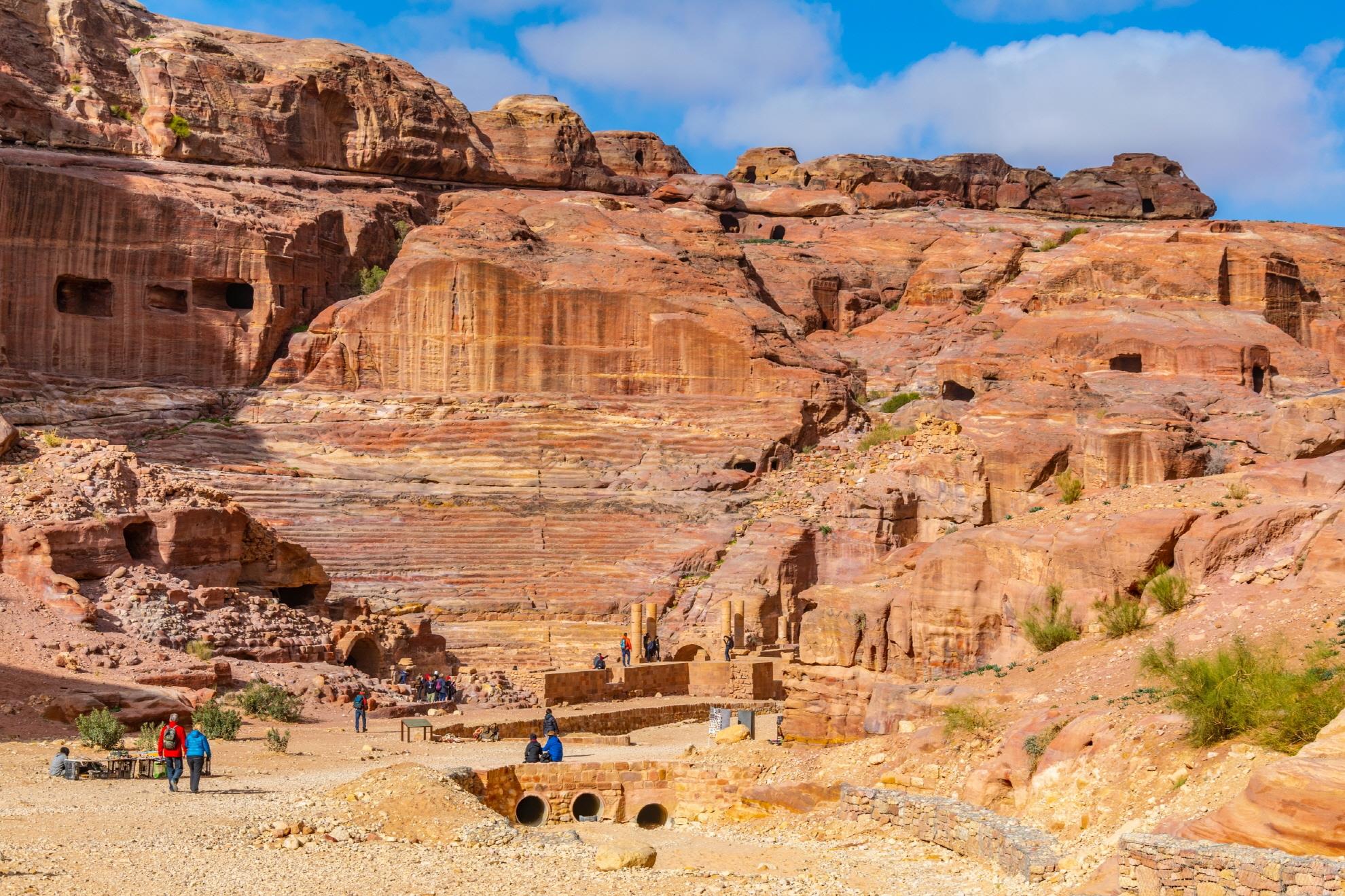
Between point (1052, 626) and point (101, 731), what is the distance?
450 inches

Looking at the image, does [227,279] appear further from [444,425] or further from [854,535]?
[854,535]

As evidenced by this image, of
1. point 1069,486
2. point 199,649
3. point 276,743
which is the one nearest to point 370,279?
point 199,649

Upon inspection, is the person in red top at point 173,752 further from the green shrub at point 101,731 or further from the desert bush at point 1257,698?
the desert bush at point 1257,698

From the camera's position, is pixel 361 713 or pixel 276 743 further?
pixel 361 713

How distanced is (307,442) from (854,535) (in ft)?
52.9

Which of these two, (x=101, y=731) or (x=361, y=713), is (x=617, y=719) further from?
(x=101, y=731)

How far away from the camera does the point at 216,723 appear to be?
21578mm

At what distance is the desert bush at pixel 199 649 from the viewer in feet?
86.1

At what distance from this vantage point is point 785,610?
120ft

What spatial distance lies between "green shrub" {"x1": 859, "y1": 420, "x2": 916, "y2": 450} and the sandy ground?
2645 centimetres

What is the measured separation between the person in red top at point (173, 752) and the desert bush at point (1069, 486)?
37.5ft

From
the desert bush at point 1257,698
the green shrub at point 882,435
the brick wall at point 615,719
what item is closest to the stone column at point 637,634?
the brick wall at point 615,719


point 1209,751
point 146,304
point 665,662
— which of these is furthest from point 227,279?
point 1209,751

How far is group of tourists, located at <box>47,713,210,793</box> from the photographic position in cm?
1658
